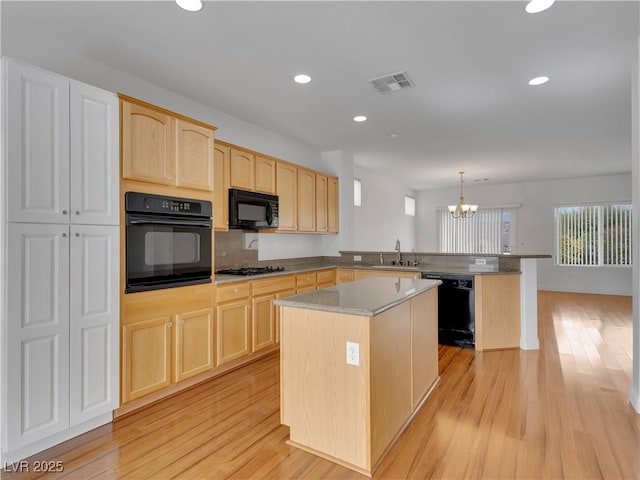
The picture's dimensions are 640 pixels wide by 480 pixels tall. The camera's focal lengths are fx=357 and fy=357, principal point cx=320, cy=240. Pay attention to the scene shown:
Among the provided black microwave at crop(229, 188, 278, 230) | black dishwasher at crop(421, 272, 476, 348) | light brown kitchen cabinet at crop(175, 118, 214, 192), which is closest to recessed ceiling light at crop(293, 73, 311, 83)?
light brown kitchen cabinet at crop(175, 118, 214, 192)

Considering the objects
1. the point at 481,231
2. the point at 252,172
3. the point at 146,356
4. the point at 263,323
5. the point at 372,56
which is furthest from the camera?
the point at 481,231

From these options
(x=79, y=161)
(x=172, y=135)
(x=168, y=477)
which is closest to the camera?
(x=168, y=477)

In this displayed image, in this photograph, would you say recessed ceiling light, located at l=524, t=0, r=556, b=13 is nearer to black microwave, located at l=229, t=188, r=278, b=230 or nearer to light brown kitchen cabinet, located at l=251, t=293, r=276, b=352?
black microwave, located at l=229, t=188, r=278, b=230

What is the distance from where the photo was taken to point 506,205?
8.76 m

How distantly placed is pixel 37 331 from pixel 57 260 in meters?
0.42

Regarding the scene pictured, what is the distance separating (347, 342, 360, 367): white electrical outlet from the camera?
6.30ft

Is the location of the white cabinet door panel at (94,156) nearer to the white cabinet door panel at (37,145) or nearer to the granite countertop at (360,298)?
the white cabinet door panel at (37,145)

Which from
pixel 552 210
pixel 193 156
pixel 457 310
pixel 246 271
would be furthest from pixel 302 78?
pixel 552 210

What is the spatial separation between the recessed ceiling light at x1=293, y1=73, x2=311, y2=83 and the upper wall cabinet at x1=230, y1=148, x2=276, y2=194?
3.38 feet

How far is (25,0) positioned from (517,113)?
444 cm

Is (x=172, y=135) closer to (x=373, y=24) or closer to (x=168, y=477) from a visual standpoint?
(x=373, y=24)

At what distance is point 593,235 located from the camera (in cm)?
796

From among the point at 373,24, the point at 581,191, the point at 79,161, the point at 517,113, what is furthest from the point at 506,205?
the point at 79,161

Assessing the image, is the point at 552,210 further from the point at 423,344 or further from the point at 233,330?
the point at 233,330
